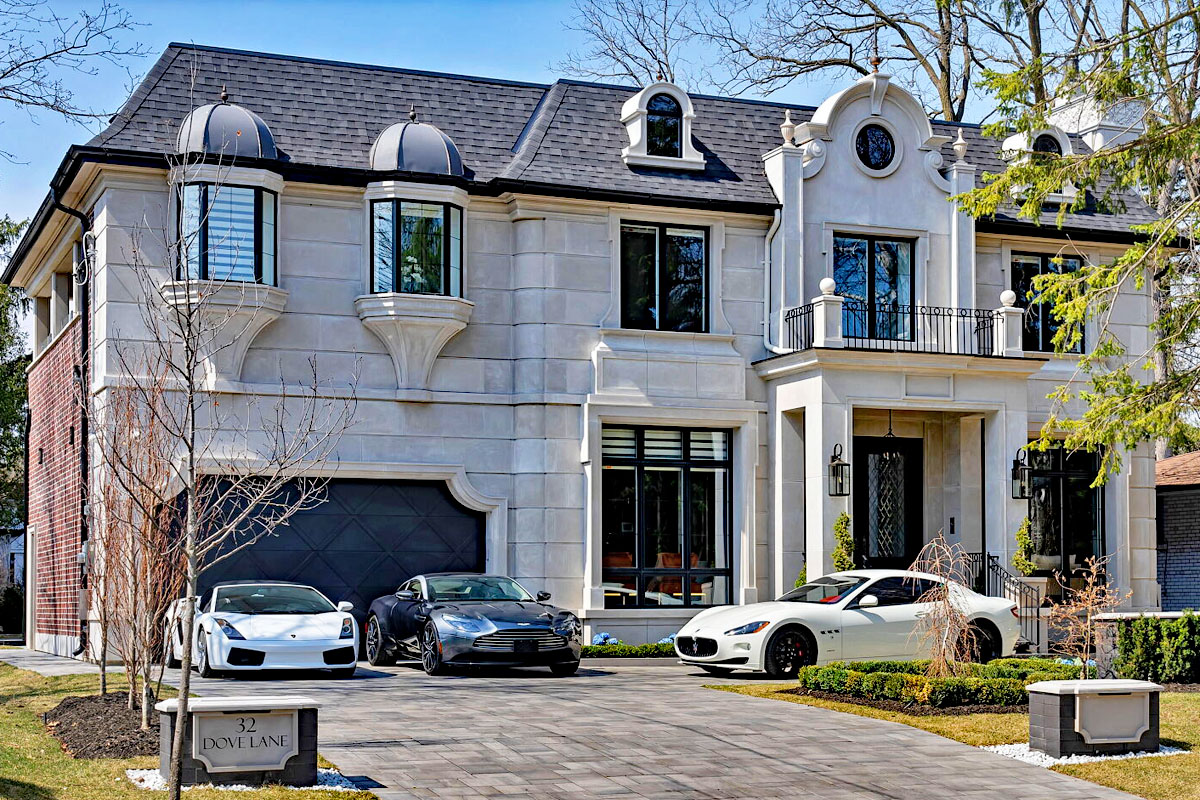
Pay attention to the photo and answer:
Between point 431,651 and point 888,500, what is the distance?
1015 centimetres

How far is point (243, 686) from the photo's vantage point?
15.5 m

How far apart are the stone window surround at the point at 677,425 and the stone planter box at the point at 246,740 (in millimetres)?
12463

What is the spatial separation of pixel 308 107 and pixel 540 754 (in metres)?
14.4

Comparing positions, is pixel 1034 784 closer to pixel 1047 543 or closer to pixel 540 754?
pixel 540 754

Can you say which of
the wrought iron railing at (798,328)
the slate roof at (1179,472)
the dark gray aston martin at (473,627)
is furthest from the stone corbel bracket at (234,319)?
the slate roof at (1179,472)

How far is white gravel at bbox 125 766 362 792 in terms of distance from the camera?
960 centimetres

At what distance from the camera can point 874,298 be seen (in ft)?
80.1

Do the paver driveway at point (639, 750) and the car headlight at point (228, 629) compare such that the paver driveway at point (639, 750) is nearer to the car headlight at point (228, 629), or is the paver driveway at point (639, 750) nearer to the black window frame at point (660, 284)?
the car headlight at point (228, 629)

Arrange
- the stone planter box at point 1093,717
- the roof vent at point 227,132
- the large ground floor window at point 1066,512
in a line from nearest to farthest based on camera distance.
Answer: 1. the stone planter box at point 1093,717
2. the roof vent at point 227,132
3. the large ground floor window at point 1066,512

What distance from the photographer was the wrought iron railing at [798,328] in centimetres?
2306

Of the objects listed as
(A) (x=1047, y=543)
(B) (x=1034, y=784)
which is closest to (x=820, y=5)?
(A) (x=1047, y=543)

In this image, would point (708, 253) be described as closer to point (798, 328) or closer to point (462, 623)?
point (798, 328)

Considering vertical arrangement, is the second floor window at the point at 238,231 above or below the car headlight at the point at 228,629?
above

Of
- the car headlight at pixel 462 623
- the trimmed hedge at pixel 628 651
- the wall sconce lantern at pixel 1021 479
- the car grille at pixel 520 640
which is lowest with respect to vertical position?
the trimmed hedge at pixel 628 651
